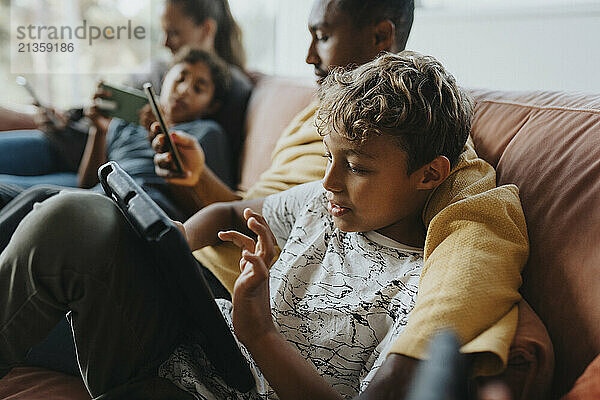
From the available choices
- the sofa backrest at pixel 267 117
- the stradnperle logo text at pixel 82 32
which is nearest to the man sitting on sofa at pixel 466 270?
the sofa backrest at pixel 267 117

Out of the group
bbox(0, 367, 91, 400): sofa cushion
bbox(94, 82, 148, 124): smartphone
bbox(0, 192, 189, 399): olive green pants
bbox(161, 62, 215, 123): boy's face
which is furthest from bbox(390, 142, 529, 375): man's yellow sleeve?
bbox(161, 62, 215, 123): boy's face

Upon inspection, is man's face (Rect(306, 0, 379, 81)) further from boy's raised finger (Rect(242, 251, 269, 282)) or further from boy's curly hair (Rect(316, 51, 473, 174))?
boy's raised finger (Rect(242, 251, 269, 282))

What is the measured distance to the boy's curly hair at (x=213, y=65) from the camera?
195 centimetres

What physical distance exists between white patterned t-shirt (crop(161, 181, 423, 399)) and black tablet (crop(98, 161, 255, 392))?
50 millimetres

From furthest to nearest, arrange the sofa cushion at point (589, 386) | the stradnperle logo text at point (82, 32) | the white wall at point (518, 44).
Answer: the stradnperle logo text at point (82, 32) < the white wall at point (518, 44) < the sofa cushion at point (589, 386)

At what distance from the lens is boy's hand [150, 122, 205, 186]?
1473mm

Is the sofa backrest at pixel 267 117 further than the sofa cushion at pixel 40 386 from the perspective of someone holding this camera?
Yes

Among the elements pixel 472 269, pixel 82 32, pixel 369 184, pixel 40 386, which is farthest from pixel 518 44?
pixel 82 32

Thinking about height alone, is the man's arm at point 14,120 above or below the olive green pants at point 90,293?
below

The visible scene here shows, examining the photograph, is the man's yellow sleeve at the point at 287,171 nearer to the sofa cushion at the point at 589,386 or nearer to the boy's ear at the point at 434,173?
the boy's ear at the point at 434,173

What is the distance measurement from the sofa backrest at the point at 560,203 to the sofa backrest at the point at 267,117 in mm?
741

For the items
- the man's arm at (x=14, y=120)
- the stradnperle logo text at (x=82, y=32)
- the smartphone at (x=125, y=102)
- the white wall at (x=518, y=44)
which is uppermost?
the white wall at (x=518, y=44)

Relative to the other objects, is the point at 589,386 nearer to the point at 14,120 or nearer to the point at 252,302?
the point at 252,302

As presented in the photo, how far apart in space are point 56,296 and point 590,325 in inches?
27.1
